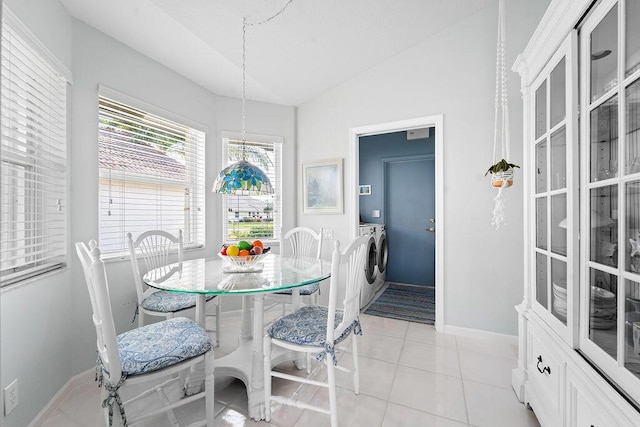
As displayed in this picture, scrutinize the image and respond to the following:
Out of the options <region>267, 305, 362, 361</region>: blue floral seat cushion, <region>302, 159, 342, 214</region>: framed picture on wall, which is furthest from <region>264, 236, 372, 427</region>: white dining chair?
<region>302, 159, 342, 214</region>: framed picture on wall

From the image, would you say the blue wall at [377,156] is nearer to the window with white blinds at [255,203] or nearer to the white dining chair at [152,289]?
the window with white blinds at [255,203]

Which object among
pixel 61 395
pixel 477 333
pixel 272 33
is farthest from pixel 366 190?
pixel 61 395

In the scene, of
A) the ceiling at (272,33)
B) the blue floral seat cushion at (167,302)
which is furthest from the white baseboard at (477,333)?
the ceiling at (272,33)

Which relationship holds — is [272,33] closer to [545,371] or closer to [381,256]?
[545,371]

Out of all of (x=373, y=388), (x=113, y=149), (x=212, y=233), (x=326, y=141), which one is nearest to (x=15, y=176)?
(x=113, y=149)

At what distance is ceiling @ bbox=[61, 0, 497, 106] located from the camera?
2.03m

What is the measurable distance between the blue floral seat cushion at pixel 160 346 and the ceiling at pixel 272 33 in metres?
2.04

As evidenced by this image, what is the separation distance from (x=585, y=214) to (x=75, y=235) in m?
2.84

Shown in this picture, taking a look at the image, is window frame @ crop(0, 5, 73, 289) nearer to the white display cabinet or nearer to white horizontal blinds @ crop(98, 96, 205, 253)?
white horizontal blinds @ crop(98, 96, 205, 253)

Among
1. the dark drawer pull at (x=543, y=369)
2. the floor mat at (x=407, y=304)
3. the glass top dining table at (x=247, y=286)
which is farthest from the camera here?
the floor mat at (x=407, y=304)

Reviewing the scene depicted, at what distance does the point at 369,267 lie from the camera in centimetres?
371

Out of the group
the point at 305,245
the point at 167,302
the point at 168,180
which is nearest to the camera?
the point at 167,302

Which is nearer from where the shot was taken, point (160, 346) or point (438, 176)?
point (160, 346)

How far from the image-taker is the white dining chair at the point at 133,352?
121 centimetres
